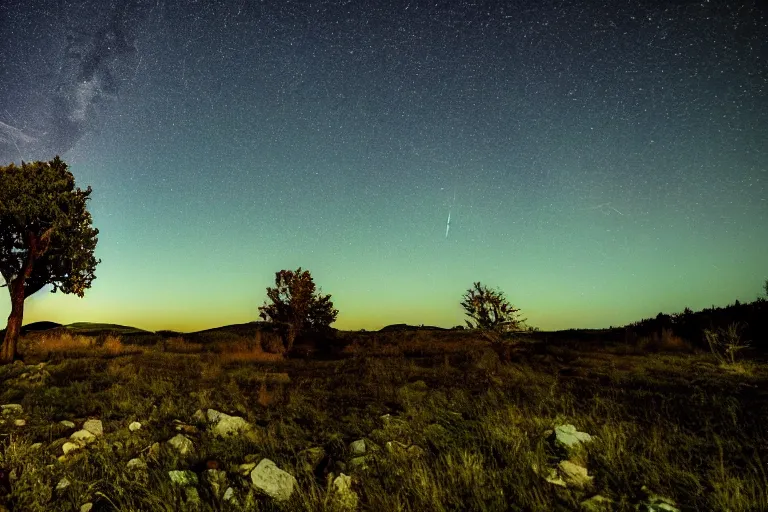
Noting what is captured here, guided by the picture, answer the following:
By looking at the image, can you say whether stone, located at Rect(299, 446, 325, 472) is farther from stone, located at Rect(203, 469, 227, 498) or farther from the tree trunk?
the tree trunk

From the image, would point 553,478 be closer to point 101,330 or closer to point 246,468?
point 246,468

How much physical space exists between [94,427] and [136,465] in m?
1.99

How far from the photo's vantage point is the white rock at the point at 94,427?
21.1 ft

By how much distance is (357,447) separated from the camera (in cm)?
557

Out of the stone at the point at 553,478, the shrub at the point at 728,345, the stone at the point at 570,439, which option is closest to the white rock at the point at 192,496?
the stone at the point at 553,478

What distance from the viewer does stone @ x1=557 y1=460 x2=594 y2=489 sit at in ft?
14.3

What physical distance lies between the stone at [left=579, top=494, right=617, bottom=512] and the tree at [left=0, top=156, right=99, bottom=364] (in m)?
18.1

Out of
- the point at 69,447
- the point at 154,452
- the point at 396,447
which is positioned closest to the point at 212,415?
the point at 154,452

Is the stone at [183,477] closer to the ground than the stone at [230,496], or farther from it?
farther from it

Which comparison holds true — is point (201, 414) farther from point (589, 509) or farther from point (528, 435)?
point (589, 509)

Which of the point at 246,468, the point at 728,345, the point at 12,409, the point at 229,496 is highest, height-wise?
the point at 728,345

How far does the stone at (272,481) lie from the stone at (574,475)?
10.5 ft

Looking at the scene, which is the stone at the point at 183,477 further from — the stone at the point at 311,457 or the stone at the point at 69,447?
the stone at the point at 69,447

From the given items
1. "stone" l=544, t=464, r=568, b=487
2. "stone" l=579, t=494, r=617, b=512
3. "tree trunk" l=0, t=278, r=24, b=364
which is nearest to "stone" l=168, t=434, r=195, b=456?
"stone" l=544, t=464, r=568, b=487
